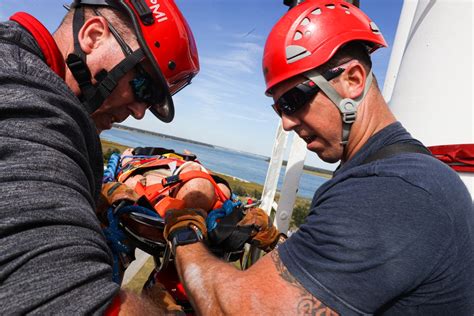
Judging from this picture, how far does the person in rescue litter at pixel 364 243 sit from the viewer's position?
1.54 m

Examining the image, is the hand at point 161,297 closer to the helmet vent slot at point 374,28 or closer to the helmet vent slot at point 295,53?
the helmet vent slot at point 295,53

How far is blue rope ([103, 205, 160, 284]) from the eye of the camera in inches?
Answer: 109

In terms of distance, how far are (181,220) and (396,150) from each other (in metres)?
1.76

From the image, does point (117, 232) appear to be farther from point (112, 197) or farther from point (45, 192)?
point (45, 192)

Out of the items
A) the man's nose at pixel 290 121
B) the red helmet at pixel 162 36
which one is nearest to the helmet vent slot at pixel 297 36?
the man's nose at pixel 290 121

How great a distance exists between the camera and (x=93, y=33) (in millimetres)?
2242

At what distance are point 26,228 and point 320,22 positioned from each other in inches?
92.8

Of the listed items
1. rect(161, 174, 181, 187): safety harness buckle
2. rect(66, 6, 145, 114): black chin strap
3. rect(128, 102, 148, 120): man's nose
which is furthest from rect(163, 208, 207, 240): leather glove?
rect(66, 6, 145, 114): black chin strap

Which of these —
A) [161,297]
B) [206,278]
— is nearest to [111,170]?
[161,297]

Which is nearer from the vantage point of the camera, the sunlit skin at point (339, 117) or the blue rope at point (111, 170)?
the sunlit skin at point (339, 117)

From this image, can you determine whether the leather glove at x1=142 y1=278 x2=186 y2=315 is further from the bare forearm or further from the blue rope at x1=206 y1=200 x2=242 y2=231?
the blue rope at x1=206 y1=200 x2=242 y2=231

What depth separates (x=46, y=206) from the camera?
1.22 m

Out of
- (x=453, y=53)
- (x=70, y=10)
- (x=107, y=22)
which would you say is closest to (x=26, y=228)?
(x=107, y=22)

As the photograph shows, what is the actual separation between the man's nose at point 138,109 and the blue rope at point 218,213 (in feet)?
3.89
